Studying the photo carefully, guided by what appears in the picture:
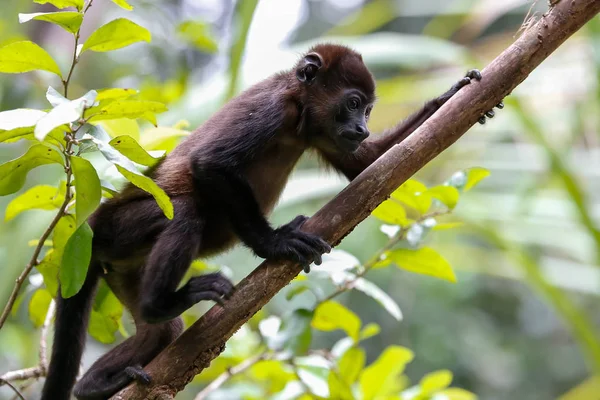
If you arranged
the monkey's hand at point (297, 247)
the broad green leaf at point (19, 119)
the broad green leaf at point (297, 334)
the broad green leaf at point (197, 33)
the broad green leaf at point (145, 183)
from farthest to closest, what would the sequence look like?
1. the broad green leaf at point (197, 33)
2. the broad green leaf at point (297, 334)
3. the monkey's hand at point (297, 247)
4. the broad green leaf at point (145, 183)
5. the broad green leaf at point (19, 119)

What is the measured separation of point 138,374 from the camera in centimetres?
200

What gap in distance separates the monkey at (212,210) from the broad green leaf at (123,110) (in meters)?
0.58

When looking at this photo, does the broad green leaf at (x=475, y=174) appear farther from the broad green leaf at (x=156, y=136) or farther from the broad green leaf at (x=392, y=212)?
the broad green leaf at (x=156, y=136)

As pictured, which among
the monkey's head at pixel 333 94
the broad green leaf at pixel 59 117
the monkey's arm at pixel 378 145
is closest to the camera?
the broad green leaf at pixel 59 117

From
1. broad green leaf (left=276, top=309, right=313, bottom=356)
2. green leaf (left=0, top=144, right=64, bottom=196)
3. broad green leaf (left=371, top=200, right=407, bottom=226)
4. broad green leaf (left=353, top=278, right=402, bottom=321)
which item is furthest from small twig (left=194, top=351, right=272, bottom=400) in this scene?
green leaf (left=0, top=144, right=64, bottom=196)

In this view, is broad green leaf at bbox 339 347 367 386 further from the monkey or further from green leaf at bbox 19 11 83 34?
green leaf at bbox 19 11 83 34

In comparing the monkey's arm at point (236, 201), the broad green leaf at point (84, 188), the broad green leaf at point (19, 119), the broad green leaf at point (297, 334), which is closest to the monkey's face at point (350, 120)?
the monkey's arm at point (236, 201)

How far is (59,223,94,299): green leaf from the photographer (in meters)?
1.66

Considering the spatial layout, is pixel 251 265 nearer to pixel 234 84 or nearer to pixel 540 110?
pixel 234 84

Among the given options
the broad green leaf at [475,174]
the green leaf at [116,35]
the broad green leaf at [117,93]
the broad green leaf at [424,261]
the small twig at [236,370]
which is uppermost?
the green leaf at [116,35]

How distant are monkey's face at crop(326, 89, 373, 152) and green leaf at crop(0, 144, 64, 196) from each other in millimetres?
1316

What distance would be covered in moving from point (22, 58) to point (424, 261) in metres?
1.36

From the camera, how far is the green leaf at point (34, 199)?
201 centimetres

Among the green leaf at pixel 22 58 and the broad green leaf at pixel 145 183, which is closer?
the broad green leaf at pixel 145 183
